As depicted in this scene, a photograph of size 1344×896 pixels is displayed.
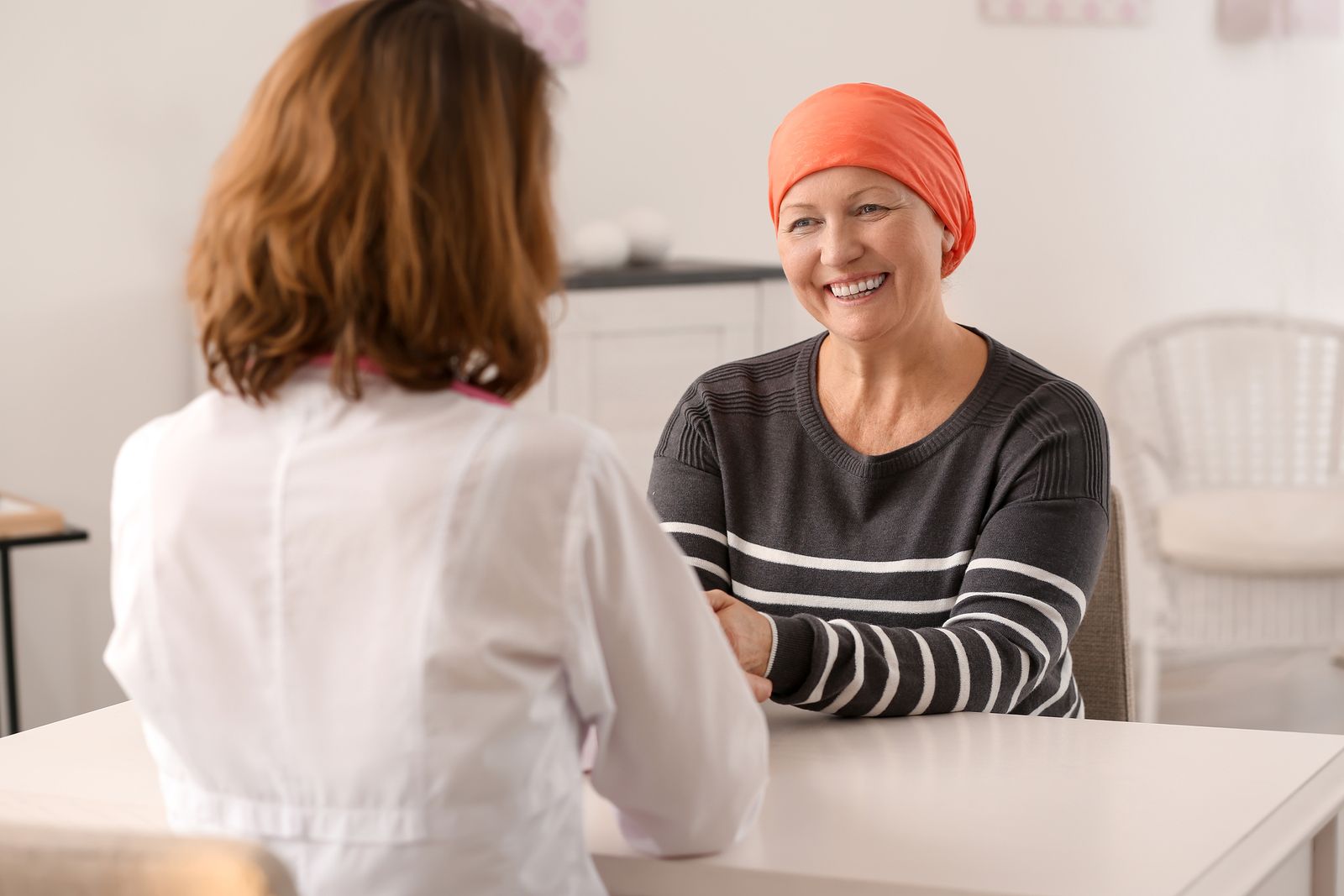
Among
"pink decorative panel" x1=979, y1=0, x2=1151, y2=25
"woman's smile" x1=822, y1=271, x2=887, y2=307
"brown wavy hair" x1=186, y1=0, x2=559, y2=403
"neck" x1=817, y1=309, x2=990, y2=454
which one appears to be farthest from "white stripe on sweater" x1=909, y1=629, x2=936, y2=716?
"pink decorative panel" x1=979, y1=0, x2=1151, y2=25

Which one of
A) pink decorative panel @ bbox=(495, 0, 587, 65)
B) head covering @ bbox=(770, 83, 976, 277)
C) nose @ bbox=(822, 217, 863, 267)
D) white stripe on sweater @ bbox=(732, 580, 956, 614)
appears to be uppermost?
pink decorative panel @ bbox=(495, 0, 587, 65)

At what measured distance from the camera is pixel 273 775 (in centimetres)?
88

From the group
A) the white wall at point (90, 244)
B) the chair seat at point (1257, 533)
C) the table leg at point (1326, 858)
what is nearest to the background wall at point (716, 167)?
the white wall at point (90, 244)

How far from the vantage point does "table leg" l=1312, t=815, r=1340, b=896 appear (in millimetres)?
1212

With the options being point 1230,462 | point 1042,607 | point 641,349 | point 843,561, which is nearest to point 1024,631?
point 1042,607

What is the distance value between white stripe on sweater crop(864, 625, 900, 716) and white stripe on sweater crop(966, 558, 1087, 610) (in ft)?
0.65

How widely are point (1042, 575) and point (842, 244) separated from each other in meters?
0.44

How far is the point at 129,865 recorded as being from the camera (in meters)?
0.80

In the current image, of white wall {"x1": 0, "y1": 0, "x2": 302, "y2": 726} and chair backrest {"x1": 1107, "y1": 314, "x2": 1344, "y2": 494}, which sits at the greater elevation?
white wall {"x1": 0, "y1": 0, "x2": 302, "y2": 726}

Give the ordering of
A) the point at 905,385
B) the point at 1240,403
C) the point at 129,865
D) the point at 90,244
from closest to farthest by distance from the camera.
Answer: the point at 129,865 → the point at 905,385 → the point at 90,244 → the point at 1240,403

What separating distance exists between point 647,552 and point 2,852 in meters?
0.38

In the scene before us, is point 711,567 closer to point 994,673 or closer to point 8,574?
point 994,673

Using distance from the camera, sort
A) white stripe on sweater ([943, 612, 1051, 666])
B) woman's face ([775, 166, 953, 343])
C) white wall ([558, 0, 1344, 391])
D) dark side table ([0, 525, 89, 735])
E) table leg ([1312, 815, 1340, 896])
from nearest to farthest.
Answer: table leg ([1312, 815, 1340, 896]), white stripe on sweater ([943, 612, 1051, 666]), woman's face ([775, 166, 953, 343]), dark side table ([0, 525, 89, 735]), white wall ([558, 0, 1344, 391])

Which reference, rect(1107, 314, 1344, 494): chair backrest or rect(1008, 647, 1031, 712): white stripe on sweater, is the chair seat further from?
rect(1008, 647, 1031, 712): white stripe on sweater
